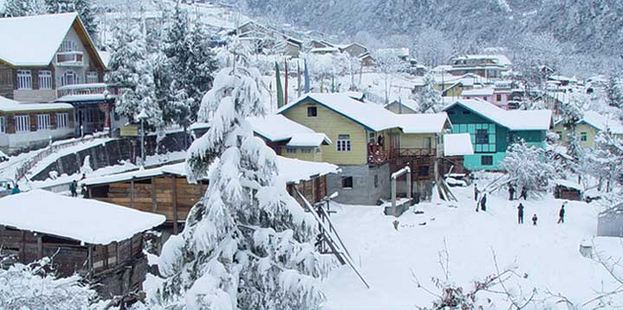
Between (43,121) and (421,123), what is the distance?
852 inches

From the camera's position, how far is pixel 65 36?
1715 inches

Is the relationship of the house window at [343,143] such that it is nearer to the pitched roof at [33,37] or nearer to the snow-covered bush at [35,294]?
the pitched roof at [33,37]

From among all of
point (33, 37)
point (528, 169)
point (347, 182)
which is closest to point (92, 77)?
point (33, 37)

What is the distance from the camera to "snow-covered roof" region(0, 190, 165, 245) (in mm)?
17531

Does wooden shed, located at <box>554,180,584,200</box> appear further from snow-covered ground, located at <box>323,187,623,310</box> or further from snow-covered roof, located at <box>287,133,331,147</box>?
snow-covered roof, located at <box>287,133,331,147</box>

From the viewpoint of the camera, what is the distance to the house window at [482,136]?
175 feet

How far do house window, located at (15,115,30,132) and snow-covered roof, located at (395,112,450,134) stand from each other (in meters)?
20.6

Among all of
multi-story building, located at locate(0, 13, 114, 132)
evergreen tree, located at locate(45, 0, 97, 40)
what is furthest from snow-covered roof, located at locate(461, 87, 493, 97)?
multi-story building, located at locate(0, 13, 114, 132)

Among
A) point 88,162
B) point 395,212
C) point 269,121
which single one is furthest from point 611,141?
point 88,162

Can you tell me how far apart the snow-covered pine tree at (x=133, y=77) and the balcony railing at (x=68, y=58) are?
4561mm

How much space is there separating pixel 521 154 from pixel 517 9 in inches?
5479

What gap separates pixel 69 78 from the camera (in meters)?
44.8

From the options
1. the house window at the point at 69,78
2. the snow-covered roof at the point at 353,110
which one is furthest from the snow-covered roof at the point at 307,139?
the house window at the point at 69,78

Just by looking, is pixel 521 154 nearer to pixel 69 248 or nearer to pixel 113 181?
pixel 113 181
